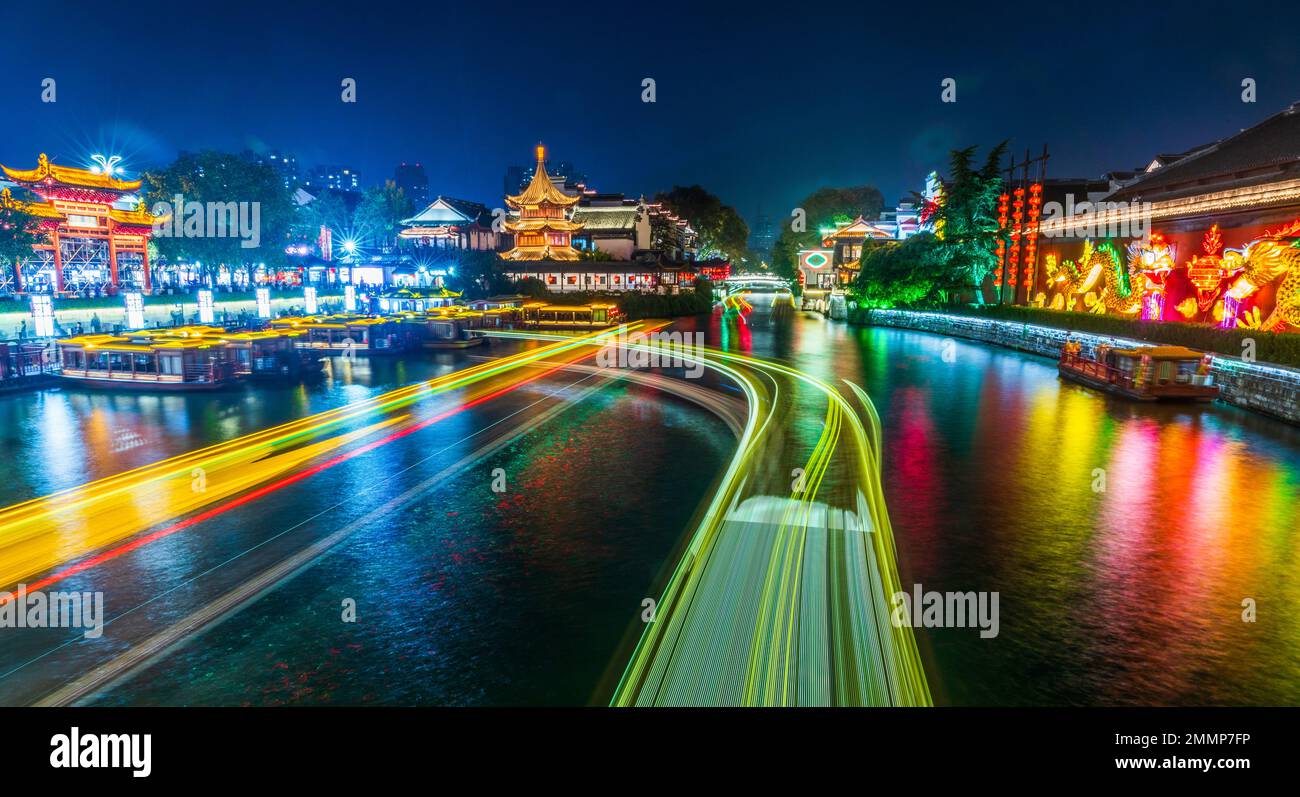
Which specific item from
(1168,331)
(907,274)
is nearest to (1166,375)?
(1168,331)

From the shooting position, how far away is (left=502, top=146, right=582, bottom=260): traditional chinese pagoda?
223 feet

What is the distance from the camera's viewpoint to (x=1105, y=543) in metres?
9.15

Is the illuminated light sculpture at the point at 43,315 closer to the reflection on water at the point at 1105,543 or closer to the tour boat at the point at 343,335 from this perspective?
the tour boat at the point at 343,335

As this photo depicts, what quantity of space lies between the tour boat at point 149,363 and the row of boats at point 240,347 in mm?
24

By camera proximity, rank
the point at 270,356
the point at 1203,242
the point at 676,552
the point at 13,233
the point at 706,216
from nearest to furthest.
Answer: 1. the point at 676,552
2. the point at 270,356
3. the point at 1203,242
4. the point at 13,233
5. the point at 706,216

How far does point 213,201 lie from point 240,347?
3649cm

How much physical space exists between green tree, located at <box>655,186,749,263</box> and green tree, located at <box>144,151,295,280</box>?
63.9 m

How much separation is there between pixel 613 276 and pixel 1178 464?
5342 centimetres

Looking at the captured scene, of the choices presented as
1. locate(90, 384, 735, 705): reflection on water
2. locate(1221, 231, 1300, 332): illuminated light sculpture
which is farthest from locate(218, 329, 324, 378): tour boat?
locate(1221, 231, 1300, 332): illuminated light sculpture

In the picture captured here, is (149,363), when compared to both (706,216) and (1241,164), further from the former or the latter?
(706,216)

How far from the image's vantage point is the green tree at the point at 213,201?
52.0 m
